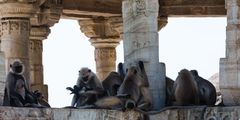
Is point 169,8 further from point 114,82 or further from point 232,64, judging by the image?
point 232,64

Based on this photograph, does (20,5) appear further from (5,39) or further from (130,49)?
(130,49)

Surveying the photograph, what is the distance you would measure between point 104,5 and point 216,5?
3.26 meters

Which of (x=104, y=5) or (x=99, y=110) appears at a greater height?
(x=104, y=5)

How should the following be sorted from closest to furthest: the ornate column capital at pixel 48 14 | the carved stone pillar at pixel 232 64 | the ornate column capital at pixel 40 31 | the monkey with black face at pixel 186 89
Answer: the carved stone pillar at pixel 232 64 < the monkey with black face at pixel 186 89 < the ornate column capital at pixel 48 14 < the ornate column capital at pixel 40 31

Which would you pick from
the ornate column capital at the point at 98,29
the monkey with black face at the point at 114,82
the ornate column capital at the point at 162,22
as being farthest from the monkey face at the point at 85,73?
the ornate column capital at the point at 98,29

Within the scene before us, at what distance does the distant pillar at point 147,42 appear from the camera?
27875 mm

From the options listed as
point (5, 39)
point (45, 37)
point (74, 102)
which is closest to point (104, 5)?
point (45, 37)

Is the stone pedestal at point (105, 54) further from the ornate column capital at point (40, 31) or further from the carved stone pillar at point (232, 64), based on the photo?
the carved stone pillar at point (232, 64)

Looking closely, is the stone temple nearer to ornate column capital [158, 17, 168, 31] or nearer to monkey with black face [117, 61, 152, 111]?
ornate column capital [158, 17, 168, 31]

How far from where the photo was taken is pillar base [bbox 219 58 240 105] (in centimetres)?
2716

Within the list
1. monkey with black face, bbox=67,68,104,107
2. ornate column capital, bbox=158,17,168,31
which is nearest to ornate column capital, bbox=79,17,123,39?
ornate column capital, bbox=158,17,168,31

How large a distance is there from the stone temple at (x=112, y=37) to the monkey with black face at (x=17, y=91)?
0.41 m

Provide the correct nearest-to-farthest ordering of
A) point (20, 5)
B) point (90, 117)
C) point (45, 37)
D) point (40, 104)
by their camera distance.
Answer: point (90, 117)
point (40, 104)
point (20, 5)
point (45, 37)

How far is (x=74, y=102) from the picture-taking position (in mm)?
28750
